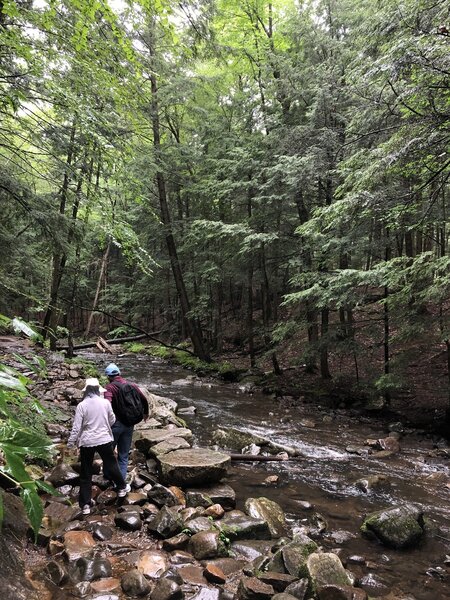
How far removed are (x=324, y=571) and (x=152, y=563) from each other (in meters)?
1.87

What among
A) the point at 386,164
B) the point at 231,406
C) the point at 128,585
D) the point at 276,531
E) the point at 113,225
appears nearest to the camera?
the point at 128,585

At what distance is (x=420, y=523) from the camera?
5.61 m

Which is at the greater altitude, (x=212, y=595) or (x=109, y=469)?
(x=109, y=469)

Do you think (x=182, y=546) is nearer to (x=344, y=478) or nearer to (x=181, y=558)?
(x=181, y=558)

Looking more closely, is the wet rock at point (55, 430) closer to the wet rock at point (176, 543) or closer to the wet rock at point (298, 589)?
the wet rock at point (176, 543)

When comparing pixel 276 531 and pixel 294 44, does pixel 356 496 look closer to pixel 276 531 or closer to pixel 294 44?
pixel 276 531

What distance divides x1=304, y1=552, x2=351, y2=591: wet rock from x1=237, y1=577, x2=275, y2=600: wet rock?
0.49m

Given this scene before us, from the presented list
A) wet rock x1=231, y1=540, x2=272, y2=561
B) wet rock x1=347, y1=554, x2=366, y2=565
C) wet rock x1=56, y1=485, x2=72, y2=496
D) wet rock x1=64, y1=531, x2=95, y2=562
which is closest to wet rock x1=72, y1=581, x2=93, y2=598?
wet rock x1=64, y1=531, x2=95, y2=562

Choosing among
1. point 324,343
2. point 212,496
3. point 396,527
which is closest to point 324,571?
point 396,527

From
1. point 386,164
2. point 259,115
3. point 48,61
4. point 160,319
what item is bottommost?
Result: point 160,319

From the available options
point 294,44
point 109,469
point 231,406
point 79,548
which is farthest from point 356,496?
point 294,44

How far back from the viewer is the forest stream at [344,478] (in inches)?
193

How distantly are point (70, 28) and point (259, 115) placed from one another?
15022 mm

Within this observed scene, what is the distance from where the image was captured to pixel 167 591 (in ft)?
12.4
